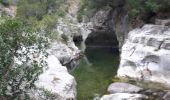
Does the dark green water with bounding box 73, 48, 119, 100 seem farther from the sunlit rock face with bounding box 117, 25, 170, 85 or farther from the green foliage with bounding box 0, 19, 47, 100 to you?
the green foliage with bounding box 0, 19, 47, 100

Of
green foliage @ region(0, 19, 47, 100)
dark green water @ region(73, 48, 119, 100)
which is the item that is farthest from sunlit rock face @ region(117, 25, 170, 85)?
green foliage @ region(0, 19, 47, 100)

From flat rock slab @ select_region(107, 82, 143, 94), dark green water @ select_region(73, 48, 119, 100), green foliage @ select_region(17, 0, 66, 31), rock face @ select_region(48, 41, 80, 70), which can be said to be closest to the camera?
flat rock slab @ select_region(107, 82, 143, 94)

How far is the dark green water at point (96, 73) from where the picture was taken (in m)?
24.8

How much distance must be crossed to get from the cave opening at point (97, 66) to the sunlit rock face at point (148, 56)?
1815 millimetres

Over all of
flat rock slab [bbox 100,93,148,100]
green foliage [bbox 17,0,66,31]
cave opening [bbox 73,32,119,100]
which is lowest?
A: cave opening [bbox 73,32,119,100]

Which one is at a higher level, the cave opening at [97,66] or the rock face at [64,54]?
the rock face at [64,54]

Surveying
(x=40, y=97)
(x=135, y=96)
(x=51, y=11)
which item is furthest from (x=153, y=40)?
(x=51, y=11)

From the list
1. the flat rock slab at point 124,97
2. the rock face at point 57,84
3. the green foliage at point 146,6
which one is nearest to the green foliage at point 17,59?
the rock face at point 57,84

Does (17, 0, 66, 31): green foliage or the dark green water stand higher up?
(17, 0, 66, 31): green foliage

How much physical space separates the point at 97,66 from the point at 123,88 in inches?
399

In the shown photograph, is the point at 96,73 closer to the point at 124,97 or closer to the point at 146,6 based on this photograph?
the point at 146,6

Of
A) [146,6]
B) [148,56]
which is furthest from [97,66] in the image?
[148,56]

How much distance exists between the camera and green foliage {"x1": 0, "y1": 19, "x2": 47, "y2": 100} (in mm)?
16047

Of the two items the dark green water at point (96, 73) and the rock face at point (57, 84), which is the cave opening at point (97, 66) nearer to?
the dark green water at point (96, 73)
